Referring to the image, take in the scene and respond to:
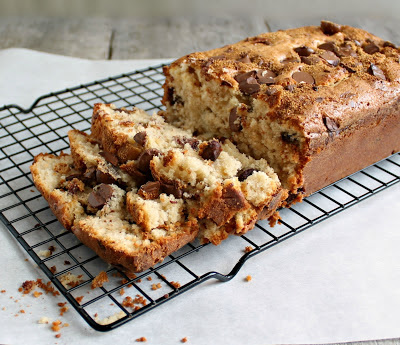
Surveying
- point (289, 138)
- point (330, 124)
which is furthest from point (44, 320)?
point (330, 124)

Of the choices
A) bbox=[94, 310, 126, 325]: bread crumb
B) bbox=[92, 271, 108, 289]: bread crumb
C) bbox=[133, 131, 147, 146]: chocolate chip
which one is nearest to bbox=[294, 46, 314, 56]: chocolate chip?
bbox=[133, 131, 147, 146]: chocolate chip

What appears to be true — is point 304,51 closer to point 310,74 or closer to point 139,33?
point 310,74

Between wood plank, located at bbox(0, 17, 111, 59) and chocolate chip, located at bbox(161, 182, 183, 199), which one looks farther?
wood plank, located at bbox(0, 17, 111, 59)

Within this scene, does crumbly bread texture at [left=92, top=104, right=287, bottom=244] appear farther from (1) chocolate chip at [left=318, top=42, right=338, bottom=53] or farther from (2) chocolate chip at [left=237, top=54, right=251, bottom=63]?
(1) chocolate chip at [left=318, top=42, right=338, bottom=53]

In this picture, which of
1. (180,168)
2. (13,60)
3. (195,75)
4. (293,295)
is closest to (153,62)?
(13,60)

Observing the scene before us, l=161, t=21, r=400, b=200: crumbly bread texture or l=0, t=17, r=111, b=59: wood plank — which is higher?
l=161, t=21, r=400, b=200: crumbly bread texture

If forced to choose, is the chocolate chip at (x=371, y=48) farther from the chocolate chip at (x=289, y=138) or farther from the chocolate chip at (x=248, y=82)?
the chocolate chip at (x=289, y=138)

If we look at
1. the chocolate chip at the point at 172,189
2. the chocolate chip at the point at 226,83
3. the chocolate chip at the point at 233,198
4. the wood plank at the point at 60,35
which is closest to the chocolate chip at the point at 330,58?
the chocolate chip at the point at 226,83

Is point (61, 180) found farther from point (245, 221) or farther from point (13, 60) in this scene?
point (13, 60)
